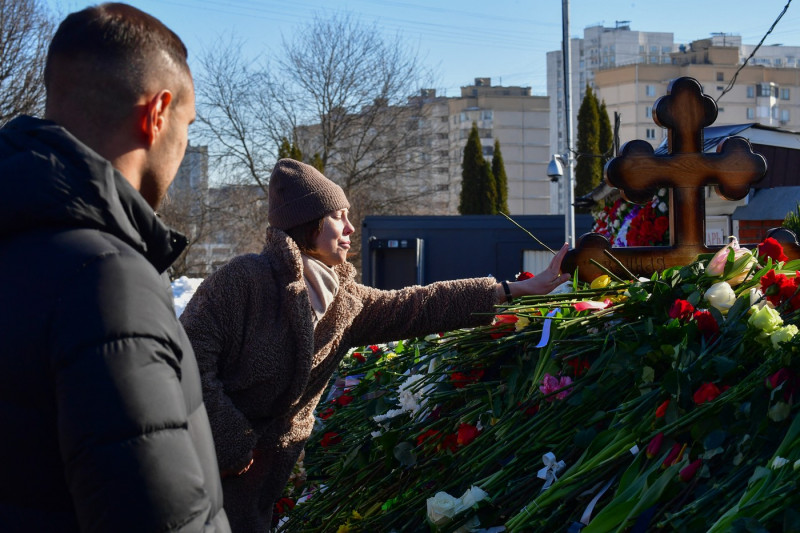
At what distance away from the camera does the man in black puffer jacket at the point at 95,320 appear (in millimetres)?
1152

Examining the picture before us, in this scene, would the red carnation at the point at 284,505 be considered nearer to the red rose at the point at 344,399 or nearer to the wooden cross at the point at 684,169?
the red rose at the point at 344,399

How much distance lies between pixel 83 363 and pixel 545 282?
6.00 feet

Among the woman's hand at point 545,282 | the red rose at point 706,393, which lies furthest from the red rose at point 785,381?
the woman's hand at point 545,282

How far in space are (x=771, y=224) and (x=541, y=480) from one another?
25.2 feet

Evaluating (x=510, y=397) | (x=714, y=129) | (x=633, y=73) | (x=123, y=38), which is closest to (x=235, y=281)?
(x=510, y=397)

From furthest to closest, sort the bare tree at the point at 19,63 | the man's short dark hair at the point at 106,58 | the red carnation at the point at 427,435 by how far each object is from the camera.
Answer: the bare tree at the point at 19,63 → the red carnation at the point at 427,435 → the man's short dark hair at the point at 106,58

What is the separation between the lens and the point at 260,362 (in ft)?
8.05

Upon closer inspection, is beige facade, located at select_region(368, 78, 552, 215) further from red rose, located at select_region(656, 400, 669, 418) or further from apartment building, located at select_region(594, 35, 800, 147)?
red rose, located at select_region(656, 400, 669, 418)

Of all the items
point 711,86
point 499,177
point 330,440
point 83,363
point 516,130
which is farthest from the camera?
point 516,130

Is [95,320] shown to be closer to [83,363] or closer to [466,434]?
[83,363]

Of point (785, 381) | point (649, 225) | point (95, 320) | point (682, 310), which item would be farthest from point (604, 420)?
point (649, 225)

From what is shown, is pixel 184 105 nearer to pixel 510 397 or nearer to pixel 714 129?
pixel 510 397

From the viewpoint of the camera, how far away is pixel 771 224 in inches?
347

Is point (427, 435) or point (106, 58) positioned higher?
point (106, 58)
